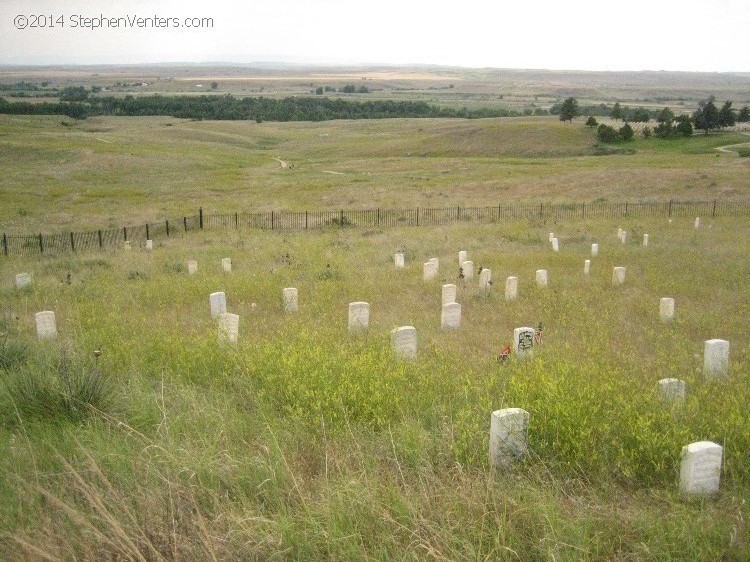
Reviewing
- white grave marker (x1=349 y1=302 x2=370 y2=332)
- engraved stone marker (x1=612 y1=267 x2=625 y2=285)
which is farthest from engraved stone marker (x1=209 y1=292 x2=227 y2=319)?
engraved stone marker (x1=612 y1=267 x2=625 y2=285)

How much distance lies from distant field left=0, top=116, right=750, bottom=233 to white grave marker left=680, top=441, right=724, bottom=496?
31.2 metres

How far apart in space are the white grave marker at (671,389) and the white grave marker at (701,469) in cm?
161

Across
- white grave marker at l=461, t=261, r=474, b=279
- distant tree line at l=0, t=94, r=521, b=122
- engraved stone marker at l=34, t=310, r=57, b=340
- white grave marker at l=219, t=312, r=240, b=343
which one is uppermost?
distant tree line at l=0, t=94, r=521, b=122

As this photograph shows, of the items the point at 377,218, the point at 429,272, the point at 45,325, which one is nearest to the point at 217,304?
the point at 45,325

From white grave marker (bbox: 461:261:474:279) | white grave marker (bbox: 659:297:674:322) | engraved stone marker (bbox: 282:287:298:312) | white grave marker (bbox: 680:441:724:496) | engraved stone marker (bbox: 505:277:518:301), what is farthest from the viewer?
white grave marker (bbox: 461:261:474:279)

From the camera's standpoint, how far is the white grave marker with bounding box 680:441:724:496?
4238mm

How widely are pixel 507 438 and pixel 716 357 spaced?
3898mm

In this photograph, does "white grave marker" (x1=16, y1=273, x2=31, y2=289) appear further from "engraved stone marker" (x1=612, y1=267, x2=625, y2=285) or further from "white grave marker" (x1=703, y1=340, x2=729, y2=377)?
"white grave marker" (x1=703, y1=340, x2=729, y2=377)

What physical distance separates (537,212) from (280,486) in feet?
97.4

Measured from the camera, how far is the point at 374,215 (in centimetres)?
3297

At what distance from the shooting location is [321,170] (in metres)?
59.5

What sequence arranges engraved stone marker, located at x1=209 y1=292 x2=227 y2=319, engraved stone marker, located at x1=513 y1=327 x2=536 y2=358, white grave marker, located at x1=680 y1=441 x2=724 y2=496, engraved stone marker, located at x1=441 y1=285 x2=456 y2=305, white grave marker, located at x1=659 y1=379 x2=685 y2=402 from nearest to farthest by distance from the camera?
white grave marker, located at x1=680 y1=441 x2=724 y2=496 → white grave marker, located at x1=659 y1=379 x2=685 y2=402 → engraved stone marker, located at x1=513 y1=327 x2=536 y2=358 → engraved stone marker, located at x1=209 y1=292 x2=227 y2=319 → engraved stone marker, located at x1=441 y1=285 x2=456 y2=305

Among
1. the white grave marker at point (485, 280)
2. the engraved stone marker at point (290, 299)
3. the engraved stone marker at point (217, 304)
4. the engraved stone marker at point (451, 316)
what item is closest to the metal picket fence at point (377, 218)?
the white grave marker at point (485, 280)

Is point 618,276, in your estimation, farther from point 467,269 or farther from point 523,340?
Answer: point 523,340
